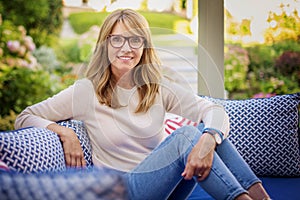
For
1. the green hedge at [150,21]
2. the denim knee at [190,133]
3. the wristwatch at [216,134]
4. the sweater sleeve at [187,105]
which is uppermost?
the green hedge at [150,21]

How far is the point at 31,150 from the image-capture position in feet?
5.91

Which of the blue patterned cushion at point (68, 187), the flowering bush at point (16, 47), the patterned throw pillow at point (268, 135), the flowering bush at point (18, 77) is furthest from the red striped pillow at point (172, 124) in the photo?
the flowering bush at point (16, 47)

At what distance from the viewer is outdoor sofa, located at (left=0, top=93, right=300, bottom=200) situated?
→ 82 centimetres

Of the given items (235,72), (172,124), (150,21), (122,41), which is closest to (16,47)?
(150,21)

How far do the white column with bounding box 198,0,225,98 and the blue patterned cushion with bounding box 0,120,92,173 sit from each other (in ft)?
4.52

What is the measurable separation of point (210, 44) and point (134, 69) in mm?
1170

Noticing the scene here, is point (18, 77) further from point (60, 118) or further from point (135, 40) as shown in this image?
point (135, 40)

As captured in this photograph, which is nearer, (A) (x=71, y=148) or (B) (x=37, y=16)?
(A) (x=71, y=148)

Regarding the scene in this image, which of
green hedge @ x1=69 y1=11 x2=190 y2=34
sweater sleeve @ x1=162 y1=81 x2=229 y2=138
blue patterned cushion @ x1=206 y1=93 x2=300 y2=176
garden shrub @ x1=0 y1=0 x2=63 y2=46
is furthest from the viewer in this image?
garden shrub @ x1=0 y1=0 x2=63 y2=46

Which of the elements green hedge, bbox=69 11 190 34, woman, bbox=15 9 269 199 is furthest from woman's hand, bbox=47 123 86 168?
green hedge, bbox=69 11 190 34

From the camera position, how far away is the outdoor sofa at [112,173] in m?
0.82

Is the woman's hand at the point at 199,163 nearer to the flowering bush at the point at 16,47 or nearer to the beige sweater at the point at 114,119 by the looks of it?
the beige sweater at the point at 114,119

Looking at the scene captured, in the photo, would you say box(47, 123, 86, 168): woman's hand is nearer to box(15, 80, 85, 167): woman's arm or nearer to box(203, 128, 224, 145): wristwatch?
box(15, 80, 85, 167): woman's arm

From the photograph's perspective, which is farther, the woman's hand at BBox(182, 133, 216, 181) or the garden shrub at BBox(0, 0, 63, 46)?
the garden shrub at BBox(0, 0, 63, 46)
